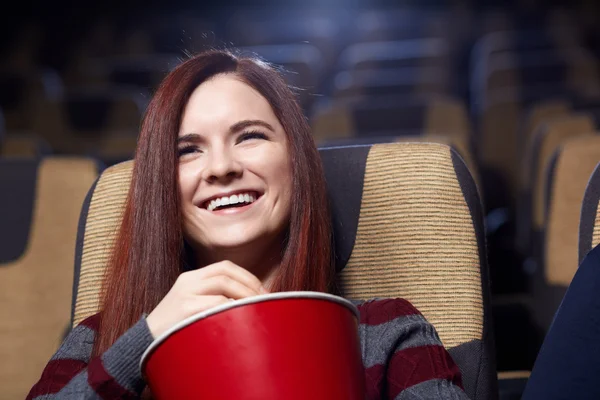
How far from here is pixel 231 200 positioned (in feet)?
3.12

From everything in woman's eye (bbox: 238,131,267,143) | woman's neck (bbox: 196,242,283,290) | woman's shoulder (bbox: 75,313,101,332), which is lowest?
woman's shoulder (bbox: 75,313,101,332)

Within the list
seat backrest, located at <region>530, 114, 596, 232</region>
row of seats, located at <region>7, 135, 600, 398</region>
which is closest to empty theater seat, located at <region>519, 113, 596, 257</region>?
seat backrest, located at <region>530, 114, 596, 232</region>

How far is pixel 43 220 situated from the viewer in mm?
1315

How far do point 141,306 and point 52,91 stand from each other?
230cm

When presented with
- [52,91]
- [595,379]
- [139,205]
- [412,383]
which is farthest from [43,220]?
[52,91]

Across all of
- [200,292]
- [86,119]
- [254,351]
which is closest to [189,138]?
[200,292]

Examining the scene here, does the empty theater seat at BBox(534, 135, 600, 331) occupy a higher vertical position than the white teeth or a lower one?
lower

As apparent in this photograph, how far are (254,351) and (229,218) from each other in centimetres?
33

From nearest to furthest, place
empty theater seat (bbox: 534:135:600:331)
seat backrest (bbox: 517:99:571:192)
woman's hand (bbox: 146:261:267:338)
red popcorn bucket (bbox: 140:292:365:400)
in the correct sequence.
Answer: red popcorn bucket (bbox: 140:292:365:400), woman's hand (bbox: 146:261:267:338), empty theater seat (bbox: 534:135:600:331), seat backrest (bbox: 517:99:571:192)

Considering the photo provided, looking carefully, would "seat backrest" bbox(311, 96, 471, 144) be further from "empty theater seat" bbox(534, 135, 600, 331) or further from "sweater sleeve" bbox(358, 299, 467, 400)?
"sweater sleeve" bbox(358, 299, 467, 400)

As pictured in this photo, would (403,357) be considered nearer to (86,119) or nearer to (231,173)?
(231,173)

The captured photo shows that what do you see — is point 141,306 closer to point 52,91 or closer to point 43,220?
point 43,220

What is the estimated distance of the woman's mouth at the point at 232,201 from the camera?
37.5 inches

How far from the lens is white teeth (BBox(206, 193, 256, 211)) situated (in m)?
0.95
